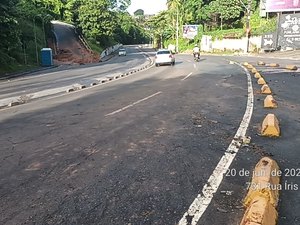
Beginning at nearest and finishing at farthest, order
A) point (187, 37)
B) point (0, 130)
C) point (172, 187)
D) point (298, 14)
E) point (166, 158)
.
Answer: point (172, 187)
point (166, 158)
point (0, 130)
point (298, 14)
point (187, 37)

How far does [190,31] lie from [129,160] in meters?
67.3

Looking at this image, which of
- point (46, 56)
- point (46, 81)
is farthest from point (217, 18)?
point (46, 81)

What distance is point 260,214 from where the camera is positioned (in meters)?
3.28

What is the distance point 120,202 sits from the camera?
4.02 meters

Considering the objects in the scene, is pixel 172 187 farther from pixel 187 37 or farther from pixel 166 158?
pixel 187 37

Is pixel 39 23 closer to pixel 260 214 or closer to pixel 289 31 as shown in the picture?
pixel 289 31

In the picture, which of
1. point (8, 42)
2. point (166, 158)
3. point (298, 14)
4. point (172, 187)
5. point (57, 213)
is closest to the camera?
point (57, 213)

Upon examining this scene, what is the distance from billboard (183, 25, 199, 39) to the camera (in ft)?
227

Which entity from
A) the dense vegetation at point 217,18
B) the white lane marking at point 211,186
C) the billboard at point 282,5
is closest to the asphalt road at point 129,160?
the white lane marking at point 211,186

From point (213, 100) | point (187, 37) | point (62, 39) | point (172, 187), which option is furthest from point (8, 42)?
point (187, 37)

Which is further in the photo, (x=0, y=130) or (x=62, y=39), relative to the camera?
(x=62, y=39)

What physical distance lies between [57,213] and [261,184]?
2.34 m

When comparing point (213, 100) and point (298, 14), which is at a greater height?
point (298, 14)

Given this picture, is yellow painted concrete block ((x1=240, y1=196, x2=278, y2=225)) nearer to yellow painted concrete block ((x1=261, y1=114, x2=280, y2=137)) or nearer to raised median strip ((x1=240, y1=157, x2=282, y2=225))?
raised median strip ((x1=240, y1=157, x2=282, y2=225))
